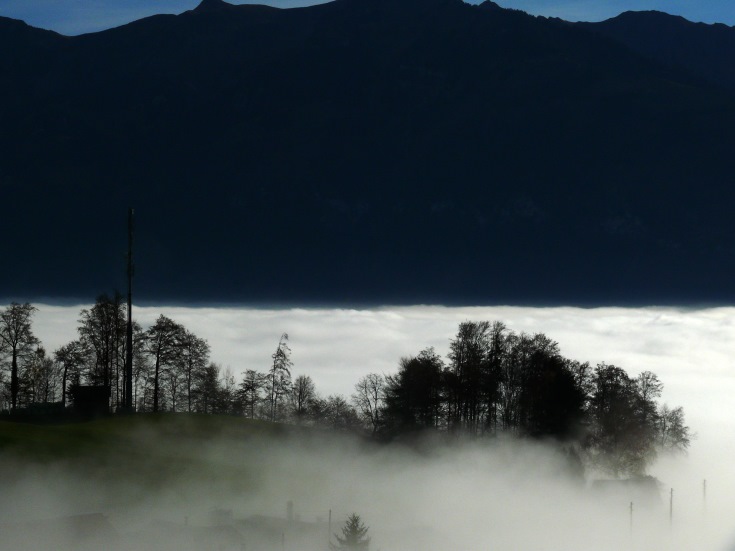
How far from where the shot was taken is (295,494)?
82.8 metres

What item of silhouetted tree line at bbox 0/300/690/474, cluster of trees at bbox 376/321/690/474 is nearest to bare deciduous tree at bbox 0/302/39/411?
silhouetted tree line at bbox 0/300/690/474

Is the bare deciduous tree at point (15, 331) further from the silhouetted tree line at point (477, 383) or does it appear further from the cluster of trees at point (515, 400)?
the cluster of trees at point (515, 400)

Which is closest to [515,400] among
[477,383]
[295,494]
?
[477,383]

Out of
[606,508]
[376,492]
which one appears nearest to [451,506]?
[376,492]

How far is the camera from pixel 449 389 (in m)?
107

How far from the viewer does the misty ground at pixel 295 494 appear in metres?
69.6

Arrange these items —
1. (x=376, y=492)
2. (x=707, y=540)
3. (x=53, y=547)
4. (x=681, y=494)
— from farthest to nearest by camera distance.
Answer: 1. (x=681, y=494)
2. (x=707, y=540)
3. (x=376, y=492)
4. (x=53, y=547)

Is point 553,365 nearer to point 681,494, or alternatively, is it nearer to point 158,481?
point 681,494

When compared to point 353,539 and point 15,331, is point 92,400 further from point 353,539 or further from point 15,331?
point 353,539

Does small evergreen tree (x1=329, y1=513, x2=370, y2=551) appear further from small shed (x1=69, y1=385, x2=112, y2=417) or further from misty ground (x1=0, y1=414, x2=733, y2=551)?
small shed (x1=69, y1=385, x2=112, y2=417)

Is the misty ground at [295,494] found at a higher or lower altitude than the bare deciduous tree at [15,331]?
lower

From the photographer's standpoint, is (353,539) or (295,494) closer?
(353,539)

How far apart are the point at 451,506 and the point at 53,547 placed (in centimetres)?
3532

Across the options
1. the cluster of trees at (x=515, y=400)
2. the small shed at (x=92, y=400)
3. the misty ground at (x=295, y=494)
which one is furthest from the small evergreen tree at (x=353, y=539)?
the cluster of trees at (x=515, y=400)
